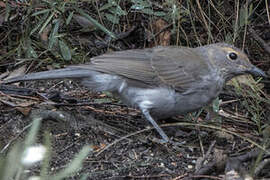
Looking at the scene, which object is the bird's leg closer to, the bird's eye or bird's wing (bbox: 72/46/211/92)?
bird's wing (bbox: 72/46/211/92)

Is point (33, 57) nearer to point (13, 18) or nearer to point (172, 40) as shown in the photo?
point (13, 18)

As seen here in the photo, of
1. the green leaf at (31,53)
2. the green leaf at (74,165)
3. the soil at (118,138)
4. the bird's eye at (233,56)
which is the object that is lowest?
the soil at (118,138)

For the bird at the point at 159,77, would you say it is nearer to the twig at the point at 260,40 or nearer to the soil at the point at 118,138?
the soil at the point at 118,138

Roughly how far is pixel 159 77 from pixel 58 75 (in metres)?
0.97

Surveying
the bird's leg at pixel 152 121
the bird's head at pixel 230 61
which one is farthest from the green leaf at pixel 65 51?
the bird's head at pixel 230 61

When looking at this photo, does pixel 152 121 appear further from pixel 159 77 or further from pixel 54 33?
pixel 54 33

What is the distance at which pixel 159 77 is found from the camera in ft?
15.0

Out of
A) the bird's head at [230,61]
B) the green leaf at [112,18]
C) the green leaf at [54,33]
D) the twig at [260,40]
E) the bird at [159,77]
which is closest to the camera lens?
the bird at [159,77]

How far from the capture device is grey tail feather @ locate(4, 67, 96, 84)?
4.26 m

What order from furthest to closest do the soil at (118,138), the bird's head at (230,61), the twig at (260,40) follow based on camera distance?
1. the twig at (260,40)
2. the bird's head at (230,61)
3. the soil at (118,138)

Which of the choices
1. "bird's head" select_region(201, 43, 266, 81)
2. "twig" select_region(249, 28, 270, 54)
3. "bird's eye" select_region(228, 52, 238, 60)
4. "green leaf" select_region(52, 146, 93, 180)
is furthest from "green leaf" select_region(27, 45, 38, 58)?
"green leaf" select_region(52, 146, 93, 180)

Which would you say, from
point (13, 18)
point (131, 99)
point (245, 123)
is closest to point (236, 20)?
A: point (245, 123)

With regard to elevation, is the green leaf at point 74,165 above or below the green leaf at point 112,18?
above

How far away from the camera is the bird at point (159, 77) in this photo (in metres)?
4.46
